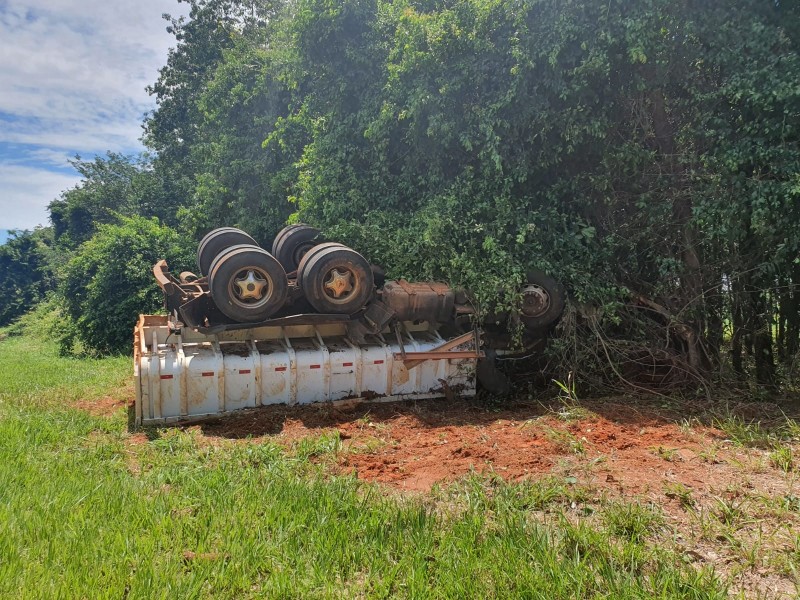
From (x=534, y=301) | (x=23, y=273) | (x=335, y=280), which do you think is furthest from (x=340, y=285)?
(x=23, y=273)

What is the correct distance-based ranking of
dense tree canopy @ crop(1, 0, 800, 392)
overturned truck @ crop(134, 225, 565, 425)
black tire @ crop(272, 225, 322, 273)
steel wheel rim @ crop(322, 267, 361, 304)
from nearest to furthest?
overturned truck @ crop(134, 225, 565, 425)
dense tree canopy @ crop(1, 0, 800, 392)
steel wheel rim @ crop(322, 267, 361, 304)
black tire @ crop(272, 225, 322, 273)

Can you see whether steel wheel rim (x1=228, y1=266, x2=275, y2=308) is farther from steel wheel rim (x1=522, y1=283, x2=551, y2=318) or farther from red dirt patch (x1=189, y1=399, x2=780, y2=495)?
steel wheel rim (x1=522, y1=283, x2=551, y2=318)

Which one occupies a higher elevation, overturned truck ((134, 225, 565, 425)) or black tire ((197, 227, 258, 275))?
black tire ((197, 227, 258, 275))

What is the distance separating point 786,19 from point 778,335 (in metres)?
4.08

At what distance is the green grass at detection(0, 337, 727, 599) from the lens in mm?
2920

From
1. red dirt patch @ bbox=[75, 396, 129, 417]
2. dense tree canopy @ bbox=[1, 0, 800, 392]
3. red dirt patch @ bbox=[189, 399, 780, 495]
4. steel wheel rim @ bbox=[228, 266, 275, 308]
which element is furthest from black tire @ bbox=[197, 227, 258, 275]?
red dirt patch @ bbox=[189, 399, 780, 495]

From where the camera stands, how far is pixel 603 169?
7.86 metres

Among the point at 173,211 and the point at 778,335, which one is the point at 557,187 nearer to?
the point at 778,335

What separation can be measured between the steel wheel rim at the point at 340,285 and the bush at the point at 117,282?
974 cm

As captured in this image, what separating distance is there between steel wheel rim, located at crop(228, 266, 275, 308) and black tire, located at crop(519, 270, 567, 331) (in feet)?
11.0

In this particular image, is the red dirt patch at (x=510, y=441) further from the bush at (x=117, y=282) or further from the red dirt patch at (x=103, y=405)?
the bush at (x=117, y=282)

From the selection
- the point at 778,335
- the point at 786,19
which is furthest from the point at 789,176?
the point at 778,335

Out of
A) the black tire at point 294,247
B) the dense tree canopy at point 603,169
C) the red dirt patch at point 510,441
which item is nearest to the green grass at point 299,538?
the red dirt patch at point 510,441

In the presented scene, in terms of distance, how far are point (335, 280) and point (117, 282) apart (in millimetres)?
11261
